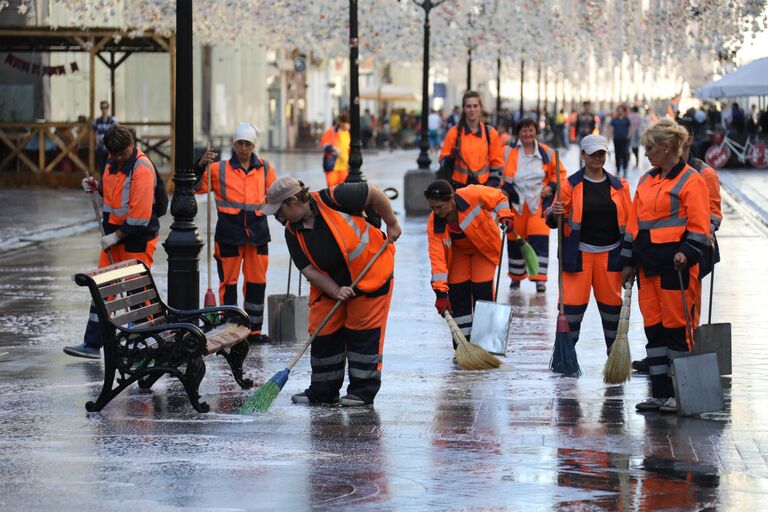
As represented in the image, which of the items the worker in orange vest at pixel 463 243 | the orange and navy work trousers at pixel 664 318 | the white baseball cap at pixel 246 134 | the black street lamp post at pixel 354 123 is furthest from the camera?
the black street lamp post at pixel 354 123

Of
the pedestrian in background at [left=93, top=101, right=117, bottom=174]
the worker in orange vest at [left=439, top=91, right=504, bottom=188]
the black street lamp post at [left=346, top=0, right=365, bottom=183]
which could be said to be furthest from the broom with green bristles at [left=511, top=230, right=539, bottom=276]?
the pedestrian in background at [left=93, top=101, right=117, bottom=174]

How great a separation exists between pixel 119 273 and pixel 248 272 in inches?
96.5

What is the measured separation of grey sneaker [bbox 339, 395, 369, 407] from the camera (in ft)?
32.3

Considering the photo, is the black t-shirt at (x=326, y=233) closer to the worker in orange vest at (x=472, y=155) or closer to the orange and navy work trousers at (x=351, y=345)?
the orange and navy work trousers at (x=351, y=345)

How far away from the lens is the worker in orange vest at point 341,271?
9664 millimetres

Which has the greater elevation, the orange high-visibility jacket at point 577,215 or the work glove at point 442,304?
the orange high-visibility jacket at point 577,215

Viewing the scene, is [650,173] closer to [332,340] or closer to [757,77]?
[332,340]

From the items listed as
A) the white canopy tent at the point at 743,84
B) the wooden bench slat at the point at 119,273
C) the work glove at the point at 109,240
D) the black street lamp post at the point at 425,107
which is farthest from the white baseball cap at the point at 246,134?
the black street lamp post at the point at 425,107

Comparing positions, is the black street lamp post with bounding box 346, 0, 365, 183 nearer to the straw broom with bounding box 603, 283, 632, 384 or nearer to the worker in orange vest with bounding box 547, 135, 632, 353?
the worker in orange vest with bounding box 547, 135, 632, 353

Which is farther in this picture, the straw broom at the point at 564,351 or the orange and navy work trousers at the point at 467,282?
the orange and navy work trousers at the point at 467,282

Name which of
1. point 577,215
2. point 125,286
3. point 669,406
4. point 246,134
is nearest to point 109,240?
point 125,286

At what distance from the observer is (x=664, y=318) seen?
973 cm

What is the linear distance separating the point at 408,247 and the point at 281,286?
4.44 meters

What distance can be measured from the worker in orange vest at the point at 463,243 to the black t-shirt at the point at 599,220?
25.9 inches
